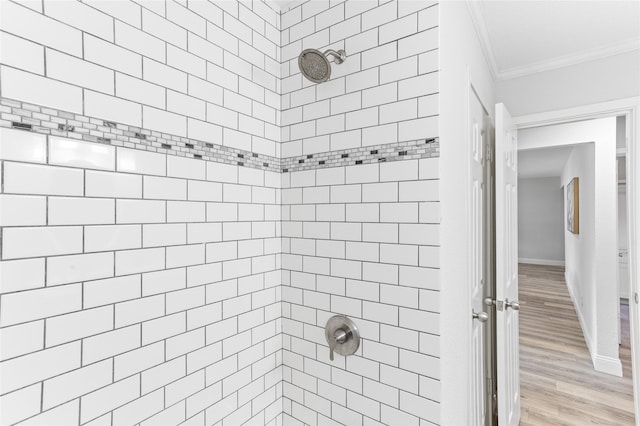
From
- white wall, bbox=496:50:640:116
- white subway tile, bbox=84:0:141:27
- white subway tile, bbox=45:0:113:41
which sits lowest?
white subway tile, bbox=45:0:113:41

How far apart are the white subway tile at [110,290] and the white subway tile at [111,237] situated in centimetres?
9

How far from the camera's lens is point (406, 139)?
1.15 meters

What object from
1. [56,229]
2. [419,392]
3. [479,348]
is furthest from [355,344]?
[56,229]

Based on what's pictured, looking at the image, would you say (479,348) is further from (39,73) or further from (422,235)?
(39,73)

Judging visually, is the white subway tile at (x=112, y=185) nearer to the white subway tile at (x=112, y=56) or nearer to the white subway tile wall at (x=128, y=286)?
the white subway tile wall at (x=128, y=286)

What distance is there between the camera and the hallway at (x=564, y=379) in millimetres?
2484

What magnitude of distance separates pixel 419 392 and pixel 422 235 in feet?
1.75

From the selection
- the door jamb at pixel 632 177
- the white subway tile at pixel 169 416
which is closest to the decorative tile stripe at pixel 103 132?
the white subway tile at pixel 169 416

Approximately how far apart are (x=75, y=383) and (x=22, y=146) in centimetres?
59

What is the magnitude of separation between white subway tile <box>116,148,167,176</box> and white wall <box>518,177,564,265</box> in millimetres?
10665

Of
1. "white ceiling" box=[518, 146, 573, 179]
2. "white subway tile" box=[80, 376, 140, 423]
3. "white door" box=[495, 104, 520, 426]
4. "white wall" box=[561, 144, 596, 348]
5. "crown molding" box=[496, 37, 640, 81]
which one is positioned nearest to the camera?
"white subway tile" box=[80, 376, 140, 423]

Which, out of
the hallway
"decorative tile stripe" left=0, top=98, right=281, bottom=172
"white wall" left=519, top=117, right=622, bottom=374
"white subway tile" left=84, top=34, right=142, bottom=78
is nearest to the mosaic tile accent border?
"decorative tile stripe" left=0, top=98, right=281, bottom=172

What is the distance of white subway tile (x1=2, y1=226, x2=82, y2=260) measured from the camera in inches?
28.4

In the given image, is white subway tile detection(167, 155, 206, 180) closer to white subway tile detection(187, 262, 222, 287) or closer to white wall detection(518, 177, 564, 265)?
white subway tile detection(187, 262, 222, 287)
